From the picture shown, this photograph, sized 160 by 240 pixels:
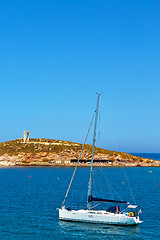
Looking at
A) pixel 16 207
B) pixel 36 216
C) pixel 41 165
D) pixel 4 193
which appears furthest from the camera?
pixel 41 165

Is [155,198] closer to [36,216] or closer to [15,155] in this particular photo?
[36,216]

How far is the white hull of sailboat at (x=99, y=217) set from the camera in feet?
155

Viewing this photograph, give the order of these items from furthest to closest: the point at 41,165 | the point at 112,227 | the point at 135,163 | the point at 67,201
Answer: the point at 135,163 → the point at 41,165 → the point at 67,201 → the point at 112,227

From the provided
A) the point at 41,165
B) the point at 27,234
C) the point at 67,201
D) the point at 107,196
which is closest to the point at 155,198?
the point at 107,196

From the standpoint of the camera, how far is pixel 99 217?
157ft

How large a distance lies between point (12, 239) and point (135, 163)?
163 meters

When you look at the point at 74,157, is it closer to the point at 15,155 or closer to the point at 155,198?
the point at 15,155

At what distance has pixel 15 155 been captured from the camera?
190625mm

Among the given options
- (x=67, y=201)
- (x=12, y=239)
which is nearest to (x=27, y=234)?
(x=12, y=239)

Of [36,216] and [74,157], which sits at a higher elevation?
[74,157]

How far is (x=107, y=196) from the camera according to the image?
3022 inches

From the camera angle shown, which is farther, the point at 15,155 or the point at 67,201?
the point at 15,155

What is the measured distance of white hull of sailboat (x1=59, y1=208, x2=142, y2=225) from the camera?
47.3 metres

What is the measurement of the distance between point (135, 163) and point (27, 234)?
16080 centimetres
